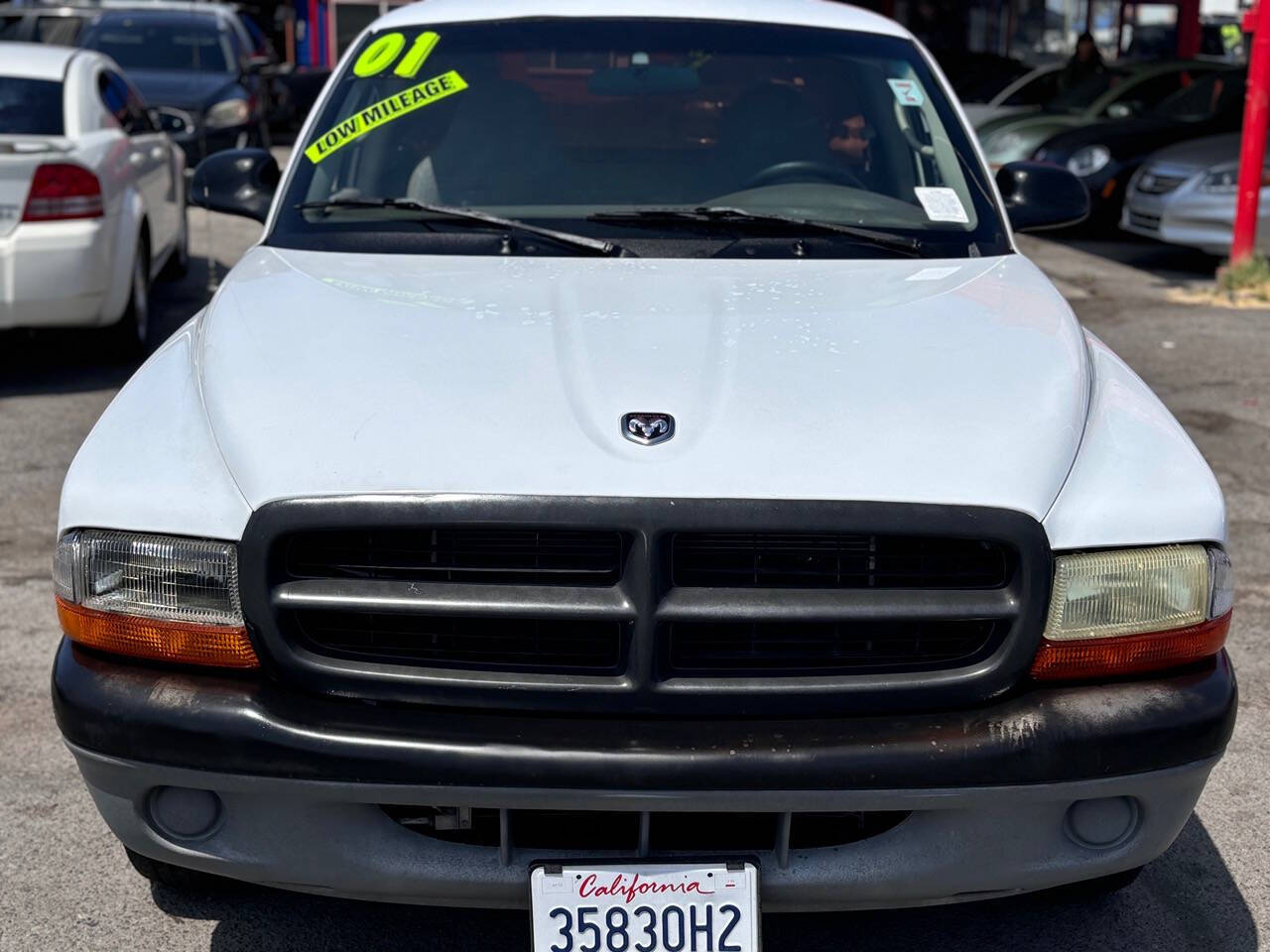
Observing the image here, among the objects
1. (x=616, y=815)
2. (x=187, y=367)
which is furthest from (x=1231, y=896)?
(x=187, y=367)

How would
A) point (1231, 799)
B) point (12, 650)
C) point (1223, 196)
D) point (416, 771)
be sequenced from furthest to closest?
point (1223, 196), point (12, 650), point (1231, 799), point (416, 771)

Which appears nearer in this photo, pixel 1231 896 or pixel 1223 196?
pixel 1231 896

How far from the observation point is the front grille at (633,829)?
2586mm

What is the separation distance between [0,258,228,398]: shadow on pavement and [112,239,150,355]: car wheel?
5 centimetres

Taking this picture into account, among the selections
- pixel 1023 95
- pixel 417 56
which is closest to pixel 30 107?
pixel 417 56

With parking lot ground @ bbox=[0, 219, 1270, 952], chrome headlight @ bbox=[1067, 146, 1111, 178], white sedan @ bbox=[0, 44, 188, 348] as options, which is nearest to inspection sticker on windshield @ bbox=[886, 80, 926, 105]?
parking lot ground @ bbox=[0, 219, 1270, 952]

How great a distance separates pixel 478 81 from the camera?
4203 millimetres

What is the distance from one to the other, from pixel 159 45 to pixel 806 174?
40.5 feet

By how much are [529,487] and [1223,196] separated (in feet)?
33.6

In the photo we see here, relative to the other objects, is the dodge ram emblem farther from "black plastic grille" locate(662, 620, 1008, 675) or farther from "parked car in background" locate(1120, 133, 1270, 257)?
"parked car in background" locate(1120, 133, 1270, 257)

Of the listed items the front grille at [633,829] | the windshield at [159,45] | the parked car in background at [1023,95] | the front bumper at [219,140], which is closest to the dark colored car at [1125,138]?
the parked car in background at [1023,95]

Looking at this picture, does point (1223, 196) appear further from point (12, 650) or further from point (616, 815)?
point (616, 815)

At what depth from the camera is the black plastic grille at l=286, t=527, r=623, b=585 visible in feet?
Answer: 8.46

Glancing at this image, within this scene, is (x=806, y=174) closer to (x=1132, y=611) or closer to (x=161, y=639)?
(x=1132, y=611)
